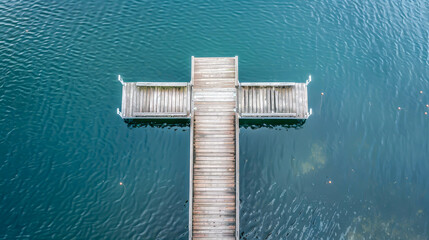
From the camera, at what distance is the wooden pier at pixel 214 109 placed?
2553 centimetres

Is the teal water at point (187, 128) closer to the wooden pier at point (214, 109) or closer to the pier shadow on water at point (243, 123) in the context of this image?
the pier shadow on water at point (243, 123)

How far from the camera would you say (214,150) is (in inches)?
1039

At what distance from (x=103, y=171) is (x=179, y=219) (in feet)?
29.9

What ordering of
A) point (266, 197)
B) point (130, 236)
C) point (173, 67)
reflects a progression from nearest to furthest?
point (130, 236), point (266, 197), point (173, 67)

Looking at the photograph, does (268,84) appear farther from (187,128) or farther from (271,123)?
(187,128)

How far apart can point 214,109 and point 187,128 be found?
4168 mm

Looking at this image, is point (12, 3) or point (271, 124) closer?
point (271, 124)

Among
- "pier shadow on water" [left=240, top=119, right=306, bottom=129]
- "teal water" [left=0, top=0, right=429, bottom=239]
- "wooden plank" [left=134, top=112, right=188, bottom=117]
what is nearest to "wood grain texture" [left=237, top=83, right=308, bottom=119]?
"pier shadow on water" [left=240, top=119, right=306, bottom=129]

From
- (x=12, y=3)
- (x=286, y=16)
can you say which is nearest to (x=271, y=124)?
(x=286, y=16)

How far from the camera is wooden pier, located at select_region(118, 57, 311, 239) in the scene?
1005 inches

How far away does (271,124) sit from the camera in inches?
1182

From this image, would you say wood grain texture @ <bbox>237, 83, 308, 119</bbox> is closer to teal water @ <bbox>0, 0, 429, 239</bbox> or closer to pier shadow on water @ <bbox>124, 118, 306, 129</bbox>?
pier shadow on water @ <bbox>124, 118, 306, 129</bbox>

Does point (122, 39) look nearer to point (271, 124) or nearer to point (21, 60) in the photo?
point (21, 60)

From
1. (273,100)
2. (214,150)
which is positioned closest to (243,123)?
(273,100)
